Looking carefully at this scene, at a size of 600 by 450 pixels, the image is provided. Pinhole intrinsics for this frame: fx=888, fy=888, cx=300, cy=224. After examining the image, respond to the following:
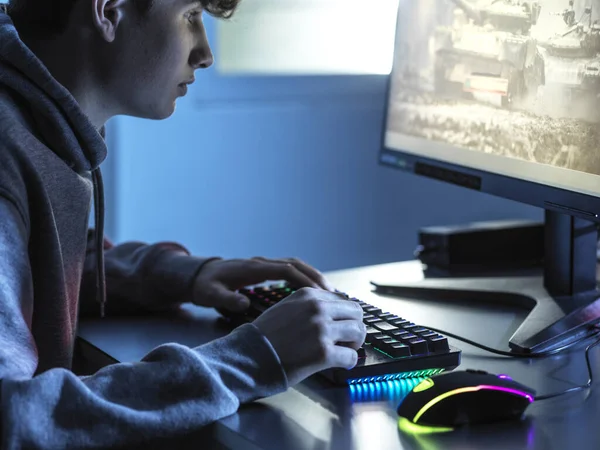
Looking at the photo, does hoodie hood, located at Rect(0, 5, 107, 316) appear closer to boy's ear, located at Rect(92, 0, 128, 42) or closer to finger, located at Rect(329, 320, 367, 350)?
boy's ear, located at Rect(92, 0, 128, 42)

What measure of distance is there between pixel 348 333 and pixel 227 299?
0.90 ft

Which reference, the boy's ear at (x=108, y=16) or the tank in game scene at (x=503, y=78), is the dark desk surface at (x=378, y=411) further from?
the boy's ear at (x=108, y=16)

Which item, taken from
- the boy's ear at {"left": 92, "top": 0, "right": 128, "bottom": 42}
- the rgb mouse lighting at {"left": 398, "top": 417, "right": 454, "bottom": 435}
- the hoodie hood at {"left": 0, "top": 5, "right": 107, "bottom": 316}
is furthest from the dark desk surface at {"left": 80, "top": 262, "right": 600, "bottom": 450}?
the boy's ear at {"left": 92, "top": 0, "right": 128, "bottom": 42}

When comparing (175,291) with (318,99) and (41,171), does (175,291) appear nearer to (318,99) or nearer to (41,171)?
(41,171)

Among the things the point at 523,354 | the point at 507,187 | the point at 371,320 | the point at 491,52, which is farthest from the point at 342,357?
the point at 491,52

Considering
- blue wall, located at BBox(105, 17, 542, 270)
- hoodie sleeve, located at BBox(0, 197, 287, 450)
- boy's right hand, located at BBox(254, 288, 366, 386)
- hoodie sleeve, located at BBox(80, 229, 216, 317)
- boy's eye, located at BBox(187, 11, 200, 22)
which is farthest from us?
blue wall, located at BBox(105, 17, 542, 270)

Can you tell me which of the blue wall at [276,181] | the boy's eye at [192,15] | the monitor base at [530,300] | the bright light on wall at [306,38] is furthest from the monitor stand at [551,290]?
the bright light on wall at [306,38]

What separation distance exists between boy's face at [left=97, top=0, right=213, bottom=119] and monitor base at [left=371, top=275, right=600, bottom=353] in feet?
1.38

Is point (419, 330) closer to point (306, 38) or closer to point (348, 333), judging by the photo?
point (348, 333)

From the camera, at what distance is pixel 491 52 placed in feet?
3.68

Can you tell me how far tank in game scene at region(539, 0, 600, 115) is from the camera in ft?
3.15

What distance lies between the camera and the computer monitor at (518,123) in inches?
38.6

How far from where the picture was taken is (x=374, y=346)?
→ 2.94 ft

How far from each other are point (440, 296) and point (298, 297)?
40 centimetres
